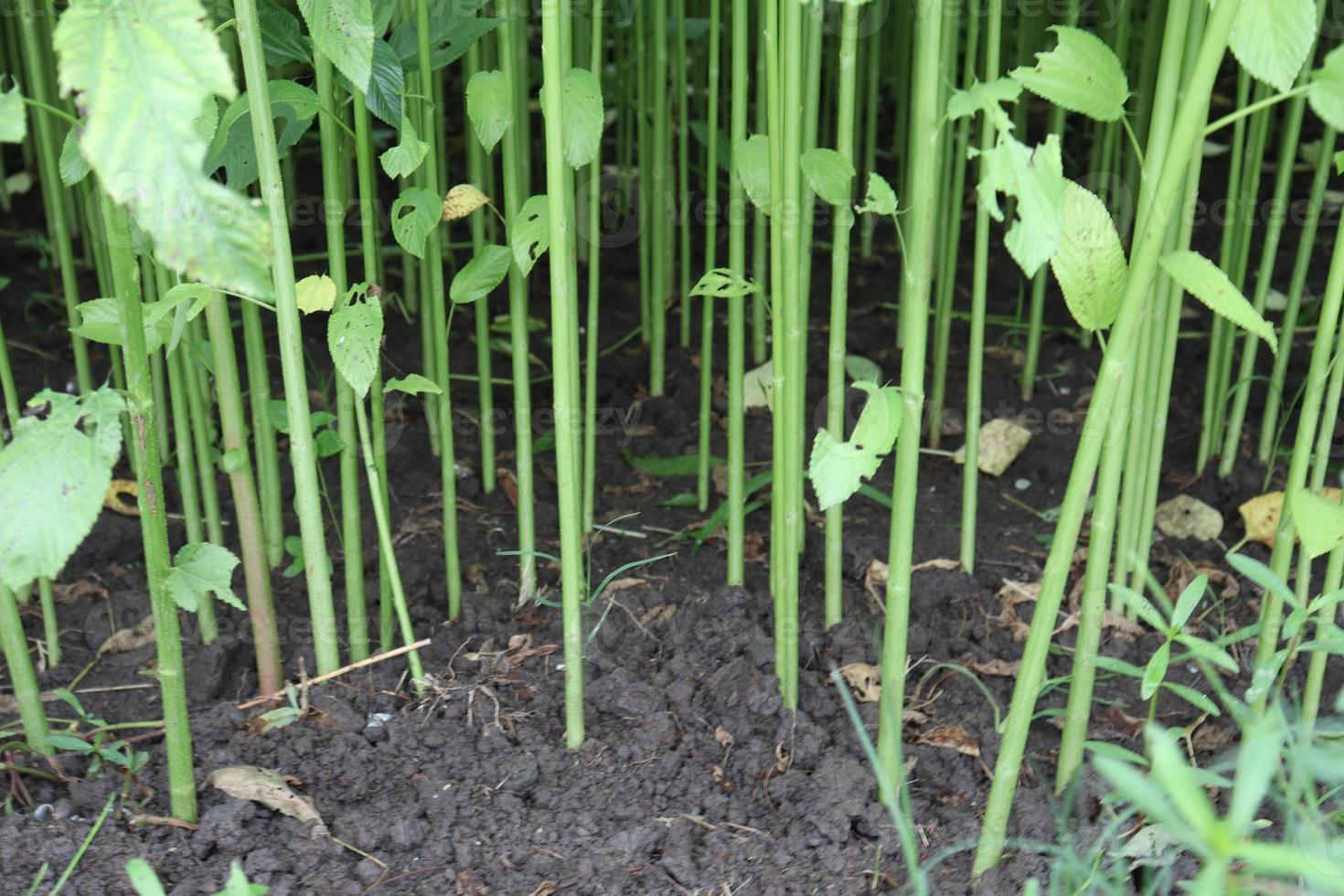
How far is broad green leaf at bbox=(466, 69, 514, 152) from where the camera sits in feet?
3.77

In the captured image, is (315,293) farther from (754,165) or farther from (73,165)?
(754,165)

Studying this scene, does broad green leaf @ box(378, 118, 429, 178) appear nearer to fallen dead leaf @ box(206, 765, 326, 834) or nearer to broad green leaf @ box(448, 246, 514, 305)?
broad green leaf @ box(448, 246, 514, 305)

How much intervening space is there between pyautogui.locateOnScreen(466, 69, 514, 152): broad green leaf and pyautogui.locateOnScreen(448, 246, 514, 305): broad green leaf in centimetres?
12

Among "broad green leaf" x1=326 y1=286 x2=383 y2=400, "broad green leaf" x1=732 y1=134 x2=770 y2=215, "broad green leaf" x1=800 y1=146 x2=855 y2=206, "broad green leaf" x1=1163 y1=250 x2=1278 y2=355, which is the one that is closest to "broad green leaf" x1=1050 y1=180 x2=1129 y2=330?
"broad green leaf" x1=1163 y1=250 x2=1278 y2=355

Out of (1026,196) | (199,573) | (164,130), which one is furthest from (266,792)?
(1026,196)

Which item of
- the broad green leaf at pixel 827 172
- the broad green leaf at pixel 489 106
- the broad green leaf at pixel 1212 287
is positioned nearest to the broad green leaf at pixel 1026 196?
the broad green leaf at pixel 1212 287

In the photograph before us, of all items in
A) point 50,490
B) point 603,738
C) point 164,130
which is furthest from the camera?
point 603,738

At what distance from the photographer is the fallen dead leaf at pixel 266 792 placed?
112 cm

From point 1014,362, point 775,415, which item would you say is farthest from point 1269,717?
point 1014,362

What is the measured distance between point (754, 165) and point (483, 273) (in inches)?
10.7

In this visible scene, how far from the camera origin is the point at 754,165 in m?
1.17

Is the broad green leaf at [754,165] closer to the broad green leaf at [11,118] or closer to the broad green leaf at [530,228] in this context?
the broad green leaf at [530,228]

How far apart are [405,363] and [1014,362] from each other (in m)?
0.98

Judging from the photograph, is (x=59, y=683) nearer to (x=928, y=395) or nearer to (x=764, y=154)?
(x=764, y=154)
